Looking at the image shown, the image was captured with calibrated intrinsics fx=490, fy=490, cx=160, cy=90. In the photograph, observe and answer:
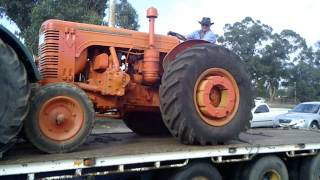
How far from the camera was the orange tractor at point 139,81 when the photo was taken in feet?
19.2

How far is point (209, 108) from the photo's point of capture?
21.9 ft

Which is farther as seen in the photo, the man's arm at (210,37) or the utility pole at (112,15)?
the utility pole at (112,15)

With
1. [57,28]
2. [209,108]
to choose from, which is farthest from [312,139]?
[57,28]

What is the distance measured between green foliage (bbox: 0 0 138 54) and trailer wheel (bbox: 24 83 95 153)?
1184cm

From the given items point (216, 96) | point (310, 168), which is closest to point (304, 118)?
point (310, 168)

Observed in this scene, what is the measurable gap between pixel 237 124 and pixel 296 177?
1.71 meters

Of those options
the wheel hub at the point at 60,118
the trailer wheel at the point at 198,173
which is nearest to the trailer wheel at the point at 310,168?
the trailer wheel at the point at 198,173

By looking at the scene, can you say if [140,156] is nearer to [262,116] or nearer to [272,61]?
[262,116]

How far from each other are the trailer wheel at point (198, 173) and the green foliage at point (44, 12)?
12.1 metres

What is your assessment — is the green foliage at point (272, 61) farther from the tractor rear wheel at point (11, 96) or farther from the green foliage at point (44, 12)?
the tractor rear wheel at point (11, 96)

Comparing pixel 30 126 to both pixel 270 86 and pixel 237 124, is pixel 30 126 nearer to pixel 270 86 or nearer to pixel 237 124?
pixel 237 124

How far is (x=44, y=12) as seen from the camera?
18.7 m

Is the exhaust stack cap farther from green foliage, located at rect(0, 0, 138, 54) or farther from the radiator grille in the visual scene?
green foliage, located at rect(0, 0, 138, 54)

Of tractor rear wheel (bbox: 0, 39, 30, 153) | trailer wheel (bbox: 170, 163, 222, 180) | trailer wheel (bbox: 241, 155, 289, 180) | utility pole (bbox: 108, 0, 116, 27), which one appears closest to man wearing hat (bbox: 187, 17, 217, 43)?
trailer wheel (bbox: 241, 155, 289, 180)
